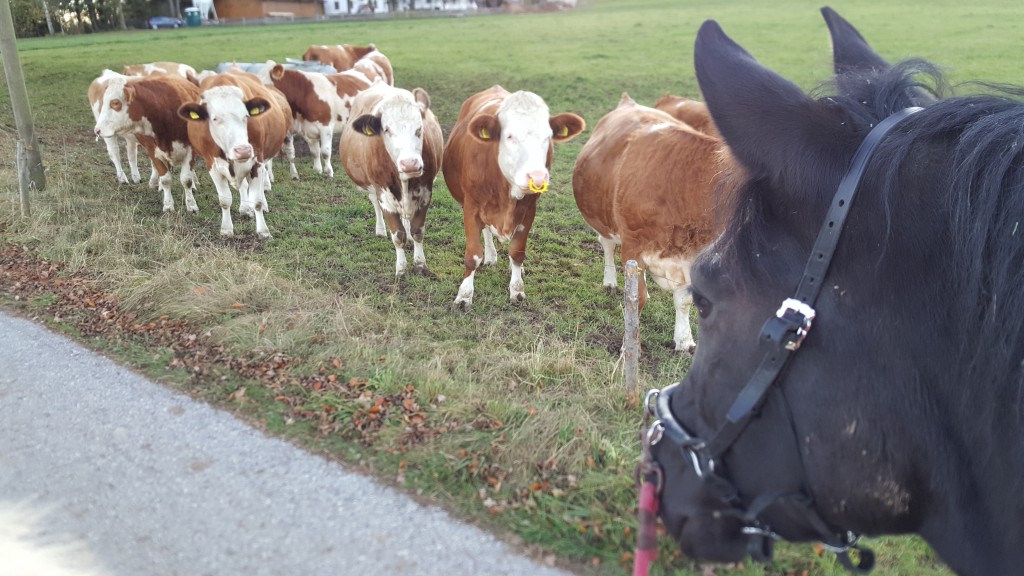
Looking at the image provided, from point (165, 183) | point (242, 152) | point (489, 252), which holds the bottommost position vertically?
point (489, 252)

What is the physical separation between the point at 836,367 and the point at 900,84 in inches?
28.1

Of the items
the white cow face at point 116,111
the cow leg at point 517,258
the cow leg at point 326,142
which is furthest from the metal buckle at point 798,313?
the cow leg at point 326,142

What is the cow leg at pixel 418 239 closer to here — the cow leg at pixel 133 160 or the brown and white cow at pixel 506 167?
the brown and white cow at pixel 506 167

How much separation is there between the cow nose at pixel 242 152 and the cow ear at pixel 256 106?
72 cm

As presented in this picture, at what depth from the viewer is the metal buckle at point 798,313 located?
59.5 inches

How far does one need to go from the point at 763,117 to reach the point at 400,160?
5.40m

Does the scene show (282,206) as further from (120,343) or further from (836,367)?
(836,367)

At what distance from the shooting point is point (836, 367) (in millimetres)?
1531

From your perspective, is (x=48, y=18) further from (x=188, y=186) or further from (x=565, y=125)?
(x=565, y=125)

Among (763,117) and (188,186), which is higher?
(763,117)

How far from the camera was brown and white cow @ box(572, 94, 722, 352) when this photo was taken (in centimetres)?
509

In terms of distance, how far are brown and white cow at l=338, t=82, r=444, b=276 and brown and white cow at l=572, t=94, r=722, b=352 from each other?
188cm

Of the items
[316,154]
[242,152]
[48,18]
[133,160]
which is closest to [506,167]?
[242,152]

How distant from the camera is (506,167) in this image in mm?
6285
